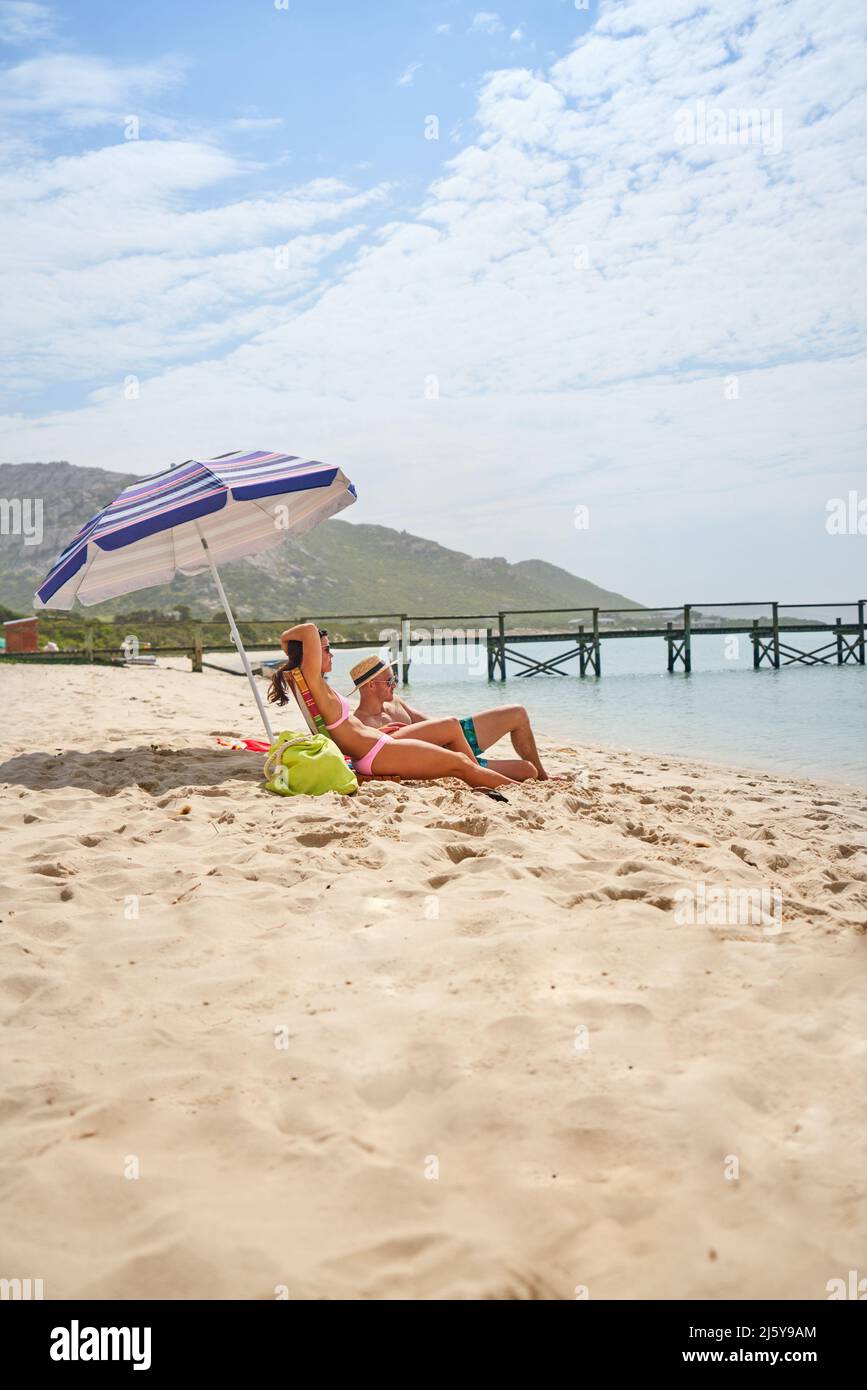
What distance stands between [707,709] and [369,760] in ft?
38.8

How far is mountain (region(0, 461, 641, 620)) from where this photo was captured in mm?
95562

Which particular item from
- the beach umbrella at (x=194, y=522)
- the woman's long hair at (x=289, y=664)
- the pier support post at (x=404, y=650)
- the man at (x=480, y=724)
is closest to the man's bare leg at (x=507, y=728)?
the man at (x=480, y=724)

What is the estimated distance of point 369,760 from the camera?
545 cm

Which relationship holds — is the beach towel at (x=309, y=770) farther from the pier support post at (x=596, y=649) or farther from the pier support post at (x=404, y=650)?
the pier support post at (x=596, y=649)

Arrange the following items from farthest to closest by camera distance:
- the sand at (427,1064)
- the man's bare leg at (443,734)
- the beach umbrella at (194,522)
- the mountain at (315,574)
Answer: the mountain at (315,574), the man's bare leg at (443,734), the beach umbrella at (194,522), the sand at (427,1064)

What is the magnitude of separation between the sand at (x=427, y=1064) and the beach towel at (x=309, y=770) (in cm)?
75

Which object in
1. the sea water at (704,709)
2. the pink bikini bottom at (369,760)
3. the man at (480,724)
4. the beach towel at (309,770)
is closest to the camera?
the beach towel at (309,770)

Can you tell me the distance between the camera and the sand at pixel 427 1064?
1.63 metres

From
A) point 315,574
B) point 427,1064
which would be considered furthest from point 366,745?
point 315,574

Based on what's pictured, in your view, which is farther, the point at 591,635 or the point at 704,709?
the point at 591,635

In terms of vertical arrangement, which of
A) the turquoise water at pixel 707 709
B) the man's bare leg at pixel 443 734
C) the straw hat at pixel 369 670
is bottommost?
the turquoise water at pixel 707 709

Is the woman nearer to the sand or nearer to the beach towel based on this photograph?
the beach towel

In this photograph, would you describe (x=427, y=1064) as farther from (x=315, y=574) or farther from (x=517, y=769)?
(x=315, y=574)

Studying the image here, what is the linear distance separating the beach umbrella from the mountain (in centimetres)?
7125
